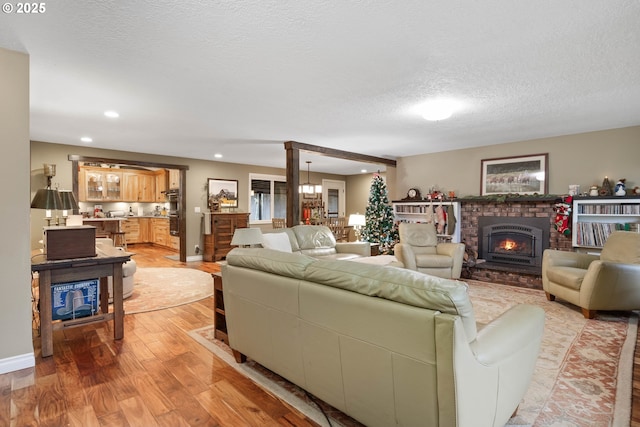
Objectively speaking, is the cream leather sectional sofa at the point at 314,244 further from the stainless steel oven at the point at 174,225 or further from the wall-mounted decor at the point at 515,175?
the stainless steel oven at the point at 174,225

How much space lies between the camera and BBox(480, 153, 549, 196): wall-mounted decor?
529 cm

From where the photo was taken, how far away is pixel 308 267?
1842 mm

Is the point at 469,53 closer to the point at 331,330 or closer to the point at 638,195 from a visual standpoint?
the point at 331,330

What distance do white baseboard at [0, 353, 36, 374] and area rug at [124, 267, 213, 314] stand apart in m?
1.23

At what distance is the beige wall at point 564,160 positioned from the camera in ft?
15.0

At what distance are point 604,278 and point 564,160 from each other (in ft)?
8.00

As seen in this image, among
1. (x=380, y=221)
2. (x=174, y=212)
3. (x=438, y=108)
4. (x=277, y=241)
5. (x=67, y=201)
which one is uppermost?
(x=438, y=108)

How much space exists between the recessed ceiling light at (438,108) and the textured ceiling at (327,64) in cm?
13

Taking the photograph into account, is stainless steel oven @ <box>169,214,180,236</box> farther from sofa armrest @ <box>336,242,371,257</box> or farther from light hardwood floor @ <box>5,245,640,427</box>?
light hardwood floor @ <box>5,245,640,427</box>

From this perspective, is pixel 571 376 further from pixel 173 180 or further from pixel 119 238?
pixel 119 238

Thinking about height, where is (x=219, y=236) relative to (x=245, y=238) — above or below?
below

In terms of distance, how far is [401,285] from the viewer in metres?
1.42

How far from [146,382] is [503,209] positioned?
575 cm

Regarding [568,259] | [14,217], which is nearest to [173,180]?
[14,217]
